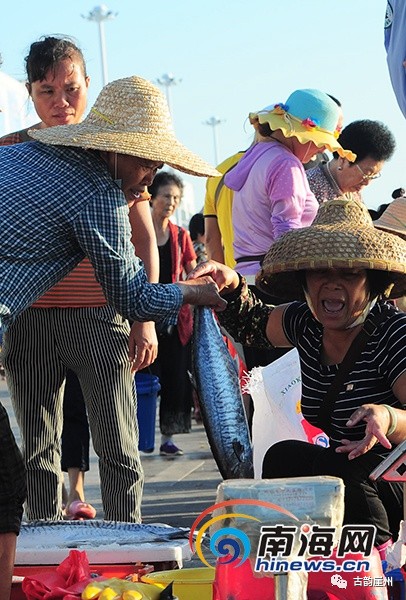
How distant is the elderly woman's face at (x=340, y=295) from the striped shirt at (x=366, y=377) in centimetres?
8

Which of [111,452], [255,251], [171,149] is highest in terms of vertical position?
[171,149]

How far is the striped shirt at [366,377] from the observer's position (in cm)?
340

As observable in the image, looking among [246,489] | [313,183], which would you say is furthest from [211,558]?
[313,183]

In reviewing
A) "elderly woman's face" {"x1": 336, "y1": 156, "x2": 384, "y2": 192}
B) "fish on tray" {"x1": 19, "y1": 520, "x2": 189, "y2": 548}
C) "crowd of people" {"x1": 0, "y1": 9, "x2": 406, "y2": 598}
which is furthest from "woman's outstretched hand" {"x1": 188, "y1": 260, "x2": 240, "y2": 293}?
"elderly woman's face" {"x1": 336, "y1": 156, "x2": 384, "y2": 192}

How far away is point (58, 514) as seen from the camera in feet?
15.1

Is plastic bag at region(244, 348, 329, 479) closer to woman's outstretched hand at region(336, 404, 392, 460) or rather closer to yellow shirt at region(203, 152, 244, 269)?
yellow shirt at region(203, 152, 244, 269)

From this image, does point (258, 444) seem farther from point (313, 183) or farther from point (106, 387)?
point (313, 183)

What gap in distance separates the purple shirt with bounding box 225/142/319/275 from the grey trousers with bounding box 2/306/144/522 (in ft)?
3.94

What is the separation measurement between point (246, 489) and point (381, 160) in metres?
4.19

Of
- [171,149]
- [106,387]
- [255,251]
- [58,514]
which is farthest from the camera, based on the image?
[255,251]

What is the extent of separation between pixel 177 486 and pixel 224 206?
177 cm

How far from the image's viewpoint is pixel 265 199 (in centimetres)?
547

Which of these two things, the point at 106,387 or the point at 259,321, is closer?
the point at 259,321

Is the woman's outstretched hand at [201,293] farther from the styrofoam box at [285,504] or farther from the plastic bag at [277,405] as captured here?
the styrofoam box at [285,504]
